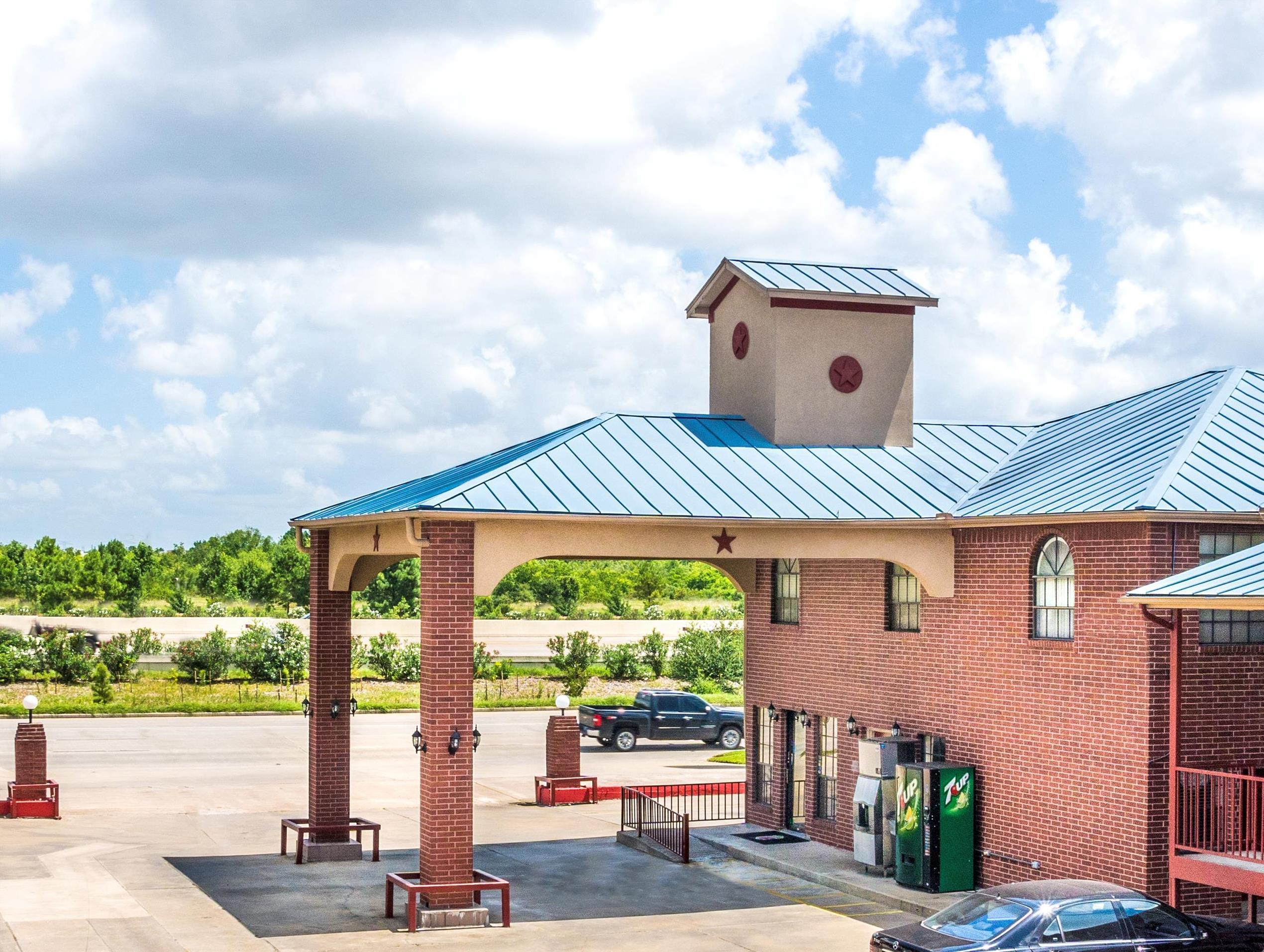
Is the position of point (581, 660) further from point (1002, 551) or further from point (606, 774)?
point (1002, 551)

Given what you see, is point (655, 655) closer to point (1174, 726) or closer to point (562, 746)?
point (562, 746)

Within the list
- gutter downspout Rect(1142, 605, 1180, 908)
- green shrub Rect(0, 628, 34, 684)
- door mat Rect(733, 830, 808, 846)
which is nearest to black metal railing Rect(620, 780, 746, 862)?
door mat Rect(733, 830, 808, 846)

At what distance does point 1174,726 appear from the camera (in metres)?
16.8

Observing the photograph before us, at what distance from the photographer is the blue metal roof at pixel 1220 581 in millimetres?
15711

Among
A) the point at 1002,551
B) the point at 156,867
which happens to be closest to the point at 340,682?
the point at 156,867

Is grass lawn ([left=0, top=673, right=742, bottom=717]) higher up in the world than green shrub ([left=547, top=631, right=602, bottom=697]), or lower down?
lower down

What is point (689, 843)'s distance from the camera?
2505 centimetres

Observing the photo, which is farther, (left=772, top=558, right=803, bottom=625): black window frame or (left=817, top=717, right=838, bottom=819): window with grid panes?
(left=772, top=558, right=803, bottom=625): black window frame

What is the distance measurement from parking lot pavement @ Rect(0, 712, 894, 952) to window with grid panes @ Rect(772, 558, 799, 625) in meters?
4.77

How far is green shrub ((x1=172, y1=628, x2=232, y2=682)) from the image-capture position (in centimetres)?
5341

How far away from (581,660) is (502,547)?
34.4m

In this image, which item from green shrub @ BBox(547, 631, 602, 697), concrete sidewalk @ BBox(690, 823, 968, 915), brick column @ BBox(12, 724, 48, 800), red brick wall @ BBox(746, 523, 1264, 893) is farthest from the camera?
green shrub @ BBox(547, 631, 602, 697)

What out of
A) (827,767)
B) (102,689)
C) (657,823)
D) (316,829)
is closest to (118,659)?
(102,689)

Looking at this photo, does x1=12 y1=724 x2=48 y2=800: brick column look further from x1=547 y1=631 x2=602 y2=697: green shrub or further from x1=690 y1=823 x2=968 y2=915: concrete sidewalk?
x1=547 y1=631 x2=602 y2=697: green shrub
